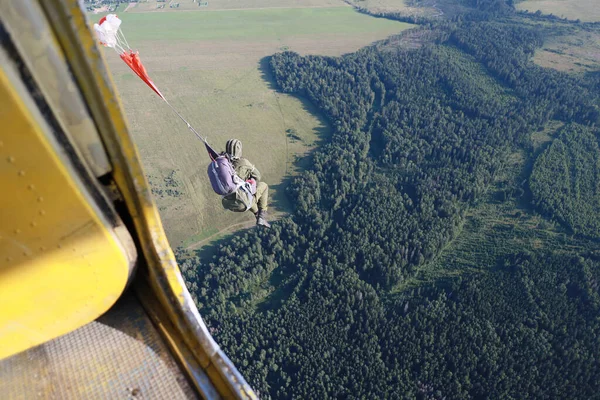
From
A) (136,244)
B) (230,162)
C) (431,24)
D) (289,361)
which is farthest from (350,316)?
(431,24)

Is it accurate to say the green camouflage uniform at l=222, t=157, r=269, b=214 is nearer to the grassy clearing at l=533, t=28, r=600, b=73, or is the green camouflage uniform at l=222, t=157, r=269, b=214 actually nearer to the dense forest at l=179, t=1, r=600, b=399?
the dense forest at l=179, t=1, r=600, b=399

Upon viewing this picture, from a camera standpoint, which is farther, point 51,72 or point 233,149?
point 233,149

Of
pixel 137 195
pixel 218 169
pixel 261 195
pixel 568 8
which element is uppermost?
pixel 137 195

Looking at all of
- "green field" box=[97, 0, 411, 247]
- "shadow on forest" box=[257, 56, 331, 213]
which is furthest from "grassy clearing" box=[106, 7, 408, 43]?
"shadow on forest" box=[257, 56, 331, 213]

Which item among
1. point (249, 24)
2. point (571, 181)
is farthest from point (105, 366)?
point (249, 24)

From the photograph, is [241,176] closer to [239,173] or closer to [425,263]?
[239,173]

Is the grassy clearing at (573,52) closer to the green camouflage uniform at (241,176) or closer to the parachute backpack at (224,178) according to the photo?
the green camouflage uniform at (241,176)

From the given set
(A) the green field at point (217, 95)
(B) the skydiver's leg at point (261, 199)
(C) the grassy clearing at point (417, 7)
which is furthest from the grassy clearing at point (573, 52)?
(B) the skydiver's leg at point (261, 199)
